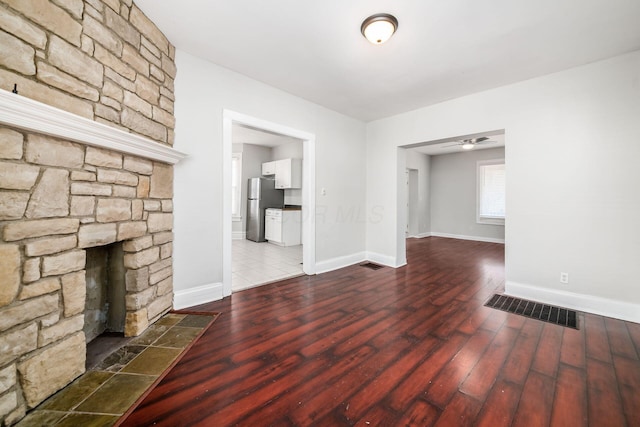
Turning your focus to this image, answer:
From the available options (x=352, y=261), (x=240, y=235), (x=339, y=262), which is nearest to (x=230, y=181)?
(x=339, y=262)

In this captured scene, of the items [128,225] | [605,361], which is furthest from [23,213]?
[605,361]

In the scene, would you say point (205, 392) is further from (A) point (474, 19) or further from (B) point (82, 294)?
(A) point (474, 19)

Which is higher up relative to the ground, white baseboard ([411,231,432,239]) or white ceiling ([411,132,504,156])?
white ceiling ([411,132,504,156])

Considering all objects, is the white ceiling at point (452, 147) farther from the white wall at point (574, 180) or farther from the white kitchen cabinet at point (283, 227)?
the white kitchen cabinet at point (283, 227)

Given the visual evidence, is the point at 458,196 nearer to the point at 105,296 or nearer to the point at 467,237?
the point at 467,237

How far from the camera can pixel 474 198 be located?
7.25 meters

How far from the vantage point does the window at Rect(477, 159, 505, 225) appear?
6.84 metres

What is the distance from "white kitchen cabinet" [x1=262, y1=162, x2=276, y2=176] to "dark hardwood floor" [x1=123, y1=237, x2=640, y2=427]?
4443 millimetres

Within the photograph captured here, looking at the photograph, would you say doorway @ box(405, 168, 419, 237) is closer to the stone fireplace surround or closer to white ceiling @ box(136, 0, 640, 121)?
white ceiling @ box(136, 0, 640, 121)

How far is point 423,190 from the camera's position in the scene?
7918mm

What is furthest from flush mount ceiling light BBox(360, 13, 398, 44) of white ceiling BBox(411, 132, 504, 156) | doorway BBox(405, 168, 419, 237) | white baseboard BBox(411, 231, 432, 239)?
white baseboard BBox(411, 231, 432, 239)

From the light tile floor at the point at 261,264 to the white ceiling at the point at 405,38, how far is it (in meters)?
2.73

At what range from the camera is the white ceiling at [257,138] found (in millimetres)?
5898

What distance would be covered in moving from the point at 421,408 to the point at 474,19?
2.87 m
